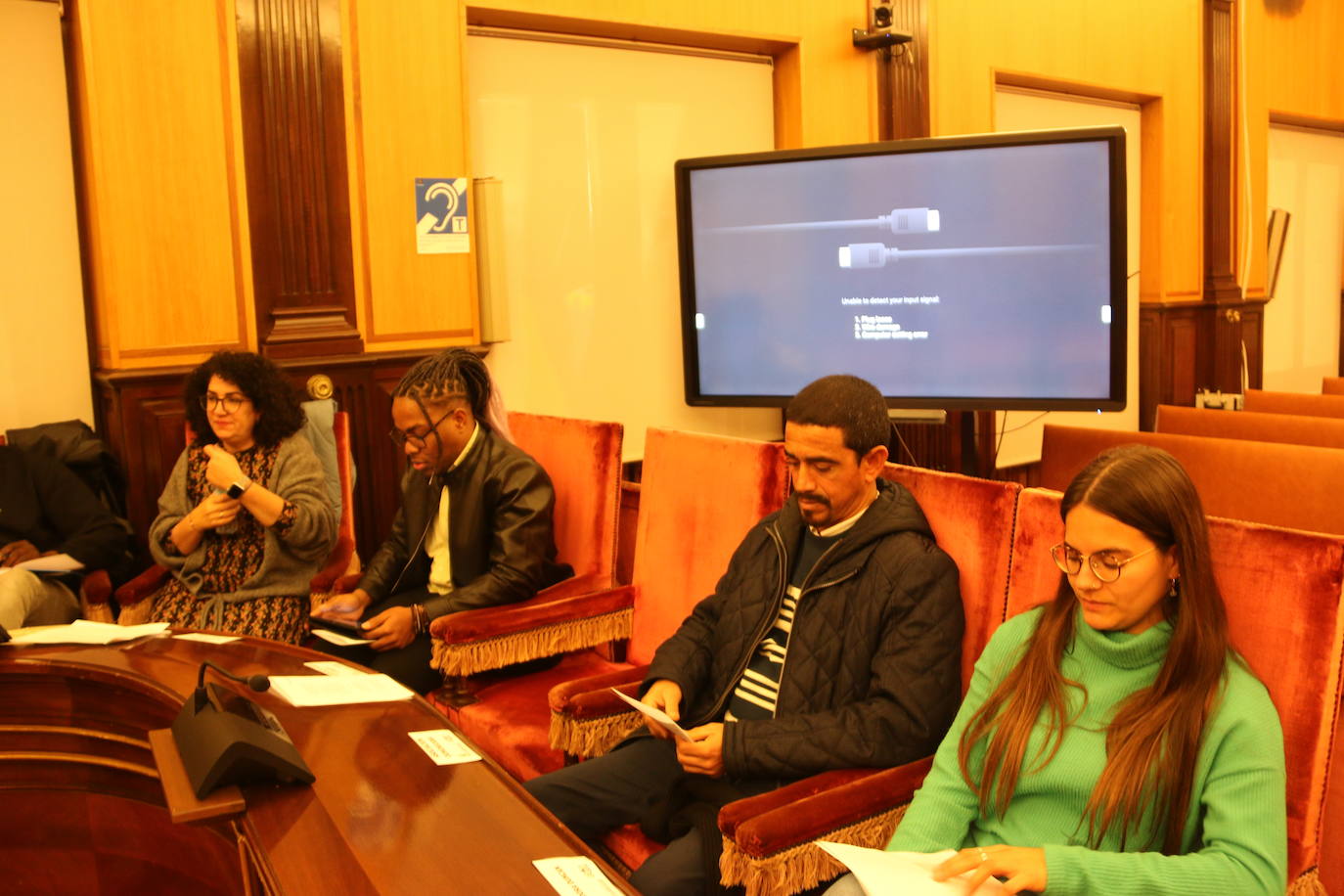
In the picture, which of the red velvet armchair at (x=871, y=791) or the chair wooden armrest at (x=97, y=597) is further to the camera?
the chair wooden armrest at (x=97, y=597)

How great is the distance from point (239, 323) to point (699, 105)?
84.6 inches

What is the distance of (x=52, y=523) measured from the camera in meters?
3.44

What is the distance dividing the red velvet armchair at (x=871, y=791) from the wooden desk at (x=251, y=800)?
1.28 ft

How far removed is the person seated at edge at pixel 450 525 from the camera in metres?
3.03

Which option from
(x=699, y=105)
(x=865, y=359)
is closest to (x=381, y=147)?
(x=699, y=105)

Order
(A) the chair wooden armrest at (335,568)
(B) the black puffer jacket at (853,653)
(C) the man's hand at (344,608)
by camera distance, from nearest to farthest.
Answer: (B) the black puffer jacket at (853,653) → (C) the man's hand at (344,608) → (A) the chair wooden armrest at (335,568)

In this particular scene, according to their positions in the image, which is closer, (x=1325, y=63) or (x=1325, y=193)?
(x=1325, y=63)

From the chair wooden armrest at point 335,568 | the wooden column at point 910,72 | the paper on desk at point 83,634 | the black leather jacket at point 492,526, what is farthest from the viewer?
the wooden column at point 910,72

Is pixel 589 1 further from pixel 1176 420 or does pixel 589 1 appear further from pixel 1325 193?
pixel 1325 193

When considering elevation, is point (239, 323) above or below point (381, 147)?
below

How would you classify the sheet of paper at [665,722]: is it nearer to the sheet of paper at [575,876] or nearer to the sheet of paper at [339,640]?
the sheet of paper at [575,876]

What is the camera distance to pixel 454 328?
4.19 metres

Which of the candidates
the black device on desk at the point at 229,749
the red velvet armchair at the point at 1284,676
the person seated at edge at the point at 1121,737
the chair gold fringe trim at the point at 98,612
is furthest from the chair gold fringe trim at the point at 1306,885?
the chair gold fringe trim at the point at 98,612

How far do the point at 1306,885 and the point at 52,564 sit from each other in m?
3.13
